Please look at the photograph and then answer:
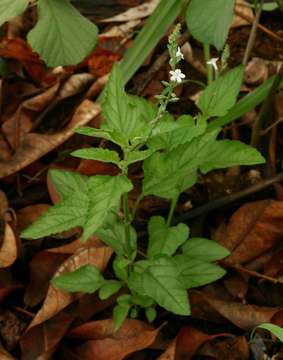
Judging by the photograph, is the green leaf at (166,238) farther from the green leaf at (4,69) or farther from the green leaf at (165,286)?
the green leaf at (4,69)

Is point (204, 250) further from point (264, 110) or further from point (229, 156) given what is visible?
point (264, 110)

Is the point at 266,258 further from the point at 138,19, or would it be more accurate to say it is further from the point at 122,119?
the point at 138,19

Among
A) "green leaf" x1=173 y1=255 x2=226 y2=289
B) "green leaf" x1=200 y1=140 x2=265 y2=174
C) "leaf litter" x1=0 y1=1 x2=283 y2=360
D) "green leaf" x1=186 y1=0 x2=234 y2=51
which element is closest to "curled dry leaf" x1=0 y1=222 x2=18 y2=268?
"leaf litter" x1=0 y1=1 x2=283 y2=360

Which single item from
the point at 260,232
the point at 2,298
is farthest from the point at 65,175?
the point at 260,232

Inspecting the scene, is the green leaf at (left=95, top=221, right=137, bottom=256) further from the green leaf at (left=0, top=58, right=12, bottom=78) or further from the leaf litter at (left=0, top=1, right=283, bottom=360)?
the green leaf at (left=0, top=58, right=12, bottom=78)

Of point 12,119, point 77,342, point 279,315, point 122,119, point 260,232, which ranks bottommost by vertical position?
point 77,342

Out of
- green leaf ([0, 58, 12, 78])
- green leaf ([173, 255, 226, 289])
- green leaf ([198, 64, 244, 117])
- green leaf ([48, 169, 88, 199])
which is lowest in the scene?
green leaf ([173, 255, 226, 289])

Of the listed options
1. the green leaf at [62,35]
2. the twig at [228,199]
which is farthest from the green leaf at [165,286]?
the green leaf at [62,35]
